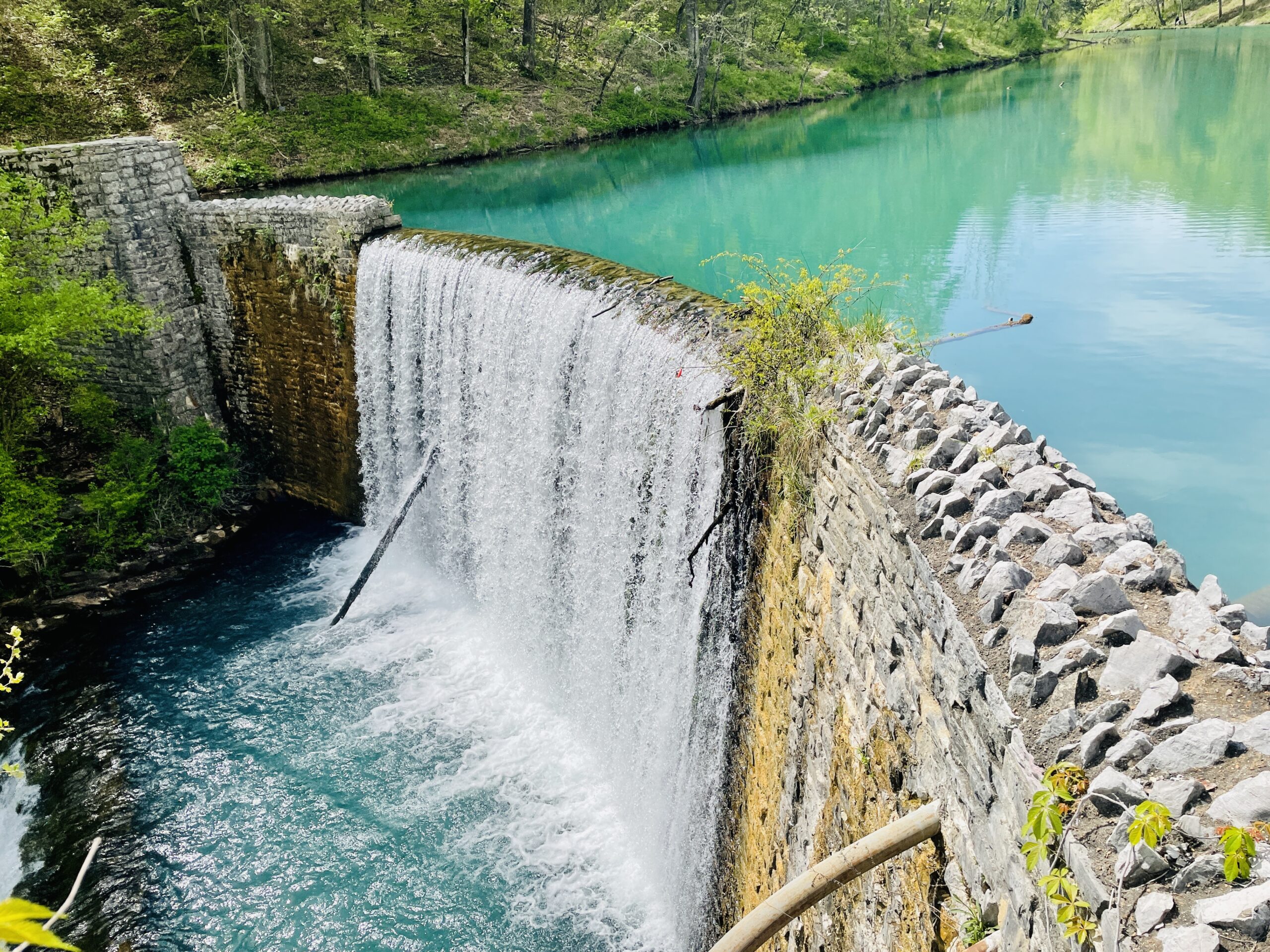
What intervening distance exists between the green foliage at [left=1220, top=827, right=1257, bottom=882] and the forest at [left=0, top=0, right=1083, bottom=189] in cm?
2113

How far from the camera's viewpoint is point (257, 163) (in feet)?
65.4

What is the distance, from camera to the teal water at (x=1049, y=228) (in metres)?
8.40

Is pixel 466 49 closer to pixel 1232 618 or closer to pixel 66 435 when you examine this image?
pixel 66 435

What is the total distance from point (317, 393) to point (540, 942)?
763 cm

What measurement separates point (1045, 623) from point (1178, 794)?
0.69 metres

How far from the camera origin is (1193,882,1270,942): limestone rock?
179cm

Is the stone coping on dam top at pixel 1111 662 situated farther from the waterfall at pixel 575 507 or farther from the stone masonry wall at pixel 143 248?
the stone masonry wall at pixel 143 248

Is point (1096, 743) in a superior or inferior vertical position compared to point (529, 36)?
inferior

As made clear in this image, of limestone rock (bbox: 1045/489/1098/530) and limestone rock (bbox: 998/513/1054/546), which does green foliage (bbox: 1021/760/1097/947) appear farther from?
limestone rock (bbox: 1045/489/1098/530)

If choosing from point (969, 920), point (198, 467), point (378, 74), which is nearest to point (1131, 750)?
point (969, 920)

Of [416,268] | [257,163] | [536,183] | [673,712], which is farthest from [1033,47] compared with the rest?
[673,712]

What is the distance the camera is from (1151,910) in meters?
1.93

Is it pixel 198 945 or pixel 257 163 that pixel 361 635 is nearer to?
pixel 198 945

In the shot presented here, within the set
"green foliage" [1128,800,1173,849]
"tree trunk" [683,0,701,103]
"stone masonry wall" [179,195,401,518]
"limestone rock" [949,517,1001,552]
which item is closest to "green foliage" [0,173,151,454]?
"stone masonry wall" [179,195,401,518]
